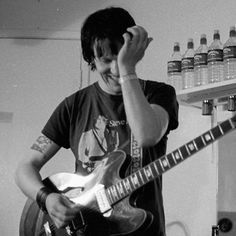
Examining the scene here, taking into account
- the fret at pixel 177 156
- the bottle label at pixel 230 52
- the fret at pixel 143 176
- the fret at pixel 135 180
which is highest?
the bottle label at pixel 230 52

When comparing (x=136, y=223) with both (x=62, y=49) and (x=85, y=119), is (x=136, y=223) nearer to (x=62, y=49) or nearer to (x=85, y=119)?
(x=85, y=119)

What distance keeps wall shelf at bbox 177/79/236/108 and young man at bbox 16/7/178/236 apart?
1.03 m

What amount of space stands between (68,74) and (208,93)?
101 centimetres

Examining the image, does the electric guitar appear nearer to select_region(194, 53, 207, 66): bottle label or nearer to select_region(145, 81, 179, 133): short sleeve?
select_region(145, 81, 179, 133): short sleeve

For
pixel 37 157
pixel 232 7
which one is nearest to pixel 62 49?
pixel 232 7

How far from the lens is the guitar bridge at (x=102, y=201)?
1264 mm

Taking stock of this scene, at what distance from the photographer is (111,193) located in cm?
125

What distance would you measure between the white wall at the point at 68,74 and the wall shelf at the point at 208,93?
18 centimetres

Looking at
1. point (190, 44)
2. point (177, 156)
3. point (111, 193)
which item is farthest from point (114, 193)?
point (190, 44)

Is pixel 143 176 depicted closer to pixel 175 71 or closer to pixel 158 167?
pixel 158 167

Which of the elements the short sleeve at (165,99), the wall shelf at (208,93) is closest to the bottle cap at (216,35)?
the wall shelf at (208,93)

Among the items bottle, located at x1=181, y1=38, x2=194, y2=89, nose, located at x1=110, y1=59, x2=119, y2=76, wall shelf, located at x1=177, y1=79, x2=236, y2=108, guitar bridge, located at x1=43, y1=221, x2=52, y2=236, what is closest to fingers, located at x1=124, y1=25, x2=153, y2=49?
nose, located at x1=110, y1=59, x2=119, y2=76

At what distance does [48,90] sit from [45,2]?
Answer: 1.99 ft

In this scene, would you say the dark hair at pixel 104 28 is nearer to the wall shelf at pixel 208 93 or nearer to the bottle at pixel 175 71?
the wall shelf at pixel 208 93
